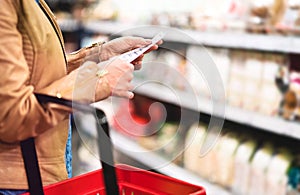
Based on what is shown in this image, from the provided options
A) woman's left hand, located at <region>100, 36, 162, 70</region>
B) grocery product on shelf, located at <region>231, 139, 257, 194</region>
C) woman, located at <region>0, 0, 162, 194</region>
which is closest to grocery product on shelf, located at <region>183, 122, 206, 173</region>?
grocery product on shelf, located at <region>231, 139, 257, 194</region>

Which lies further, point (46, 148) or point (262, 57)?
point (262, 57)

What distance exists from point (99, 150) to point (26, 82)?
0.50 ft

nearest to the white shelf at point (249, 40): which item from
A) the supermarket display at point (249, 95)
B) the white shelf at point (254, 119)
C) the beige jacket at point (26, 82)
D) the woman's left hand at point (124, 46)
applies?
the supermarket display at point (249, 95)

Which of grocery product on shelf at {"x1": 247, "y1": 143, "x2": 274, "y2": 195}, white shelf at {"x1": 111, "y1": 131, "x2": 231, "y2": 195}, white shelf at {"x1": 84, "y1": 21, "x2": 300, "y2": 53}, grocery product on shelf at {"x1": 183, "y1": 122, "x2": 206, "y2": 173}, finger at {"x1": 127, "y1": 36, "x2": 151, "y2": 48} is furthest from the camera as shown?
grocery product on shelf at {"x1": 183, "y1": 122, "x2": 206, "y2": 173}

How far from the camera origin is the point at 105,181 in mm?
730

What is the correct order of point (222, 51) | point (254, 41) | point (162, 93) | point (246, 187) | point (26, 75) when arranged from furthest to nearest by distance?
point (162, 93) → point (222, 51) → point (246, 187) → point (254, 41) → point (26, 75)

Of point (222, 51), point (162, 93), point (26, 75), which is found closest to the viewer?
point (26, 75)

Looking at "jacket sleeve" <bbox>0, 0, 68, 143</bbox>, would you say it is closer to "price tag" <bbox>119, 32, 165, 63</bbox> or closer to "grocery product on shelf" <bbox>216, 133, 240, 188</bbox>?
"price tag" <bbox>119, 32, 165, 63</bbox>

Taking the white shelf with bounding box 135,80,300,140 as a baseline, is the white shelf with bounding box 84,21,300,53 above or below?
above

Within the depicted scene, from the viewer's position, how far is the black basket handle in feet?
2.15

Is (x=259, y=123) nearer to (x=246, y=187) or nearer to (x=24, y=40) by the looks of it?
(x=246, y=187)

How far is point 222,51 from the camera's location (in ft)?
7.53

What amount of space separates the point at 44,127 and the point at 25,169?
8 cm

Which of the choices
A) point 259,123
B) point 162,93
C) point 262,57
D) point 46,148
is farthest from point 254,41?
point 46,148
